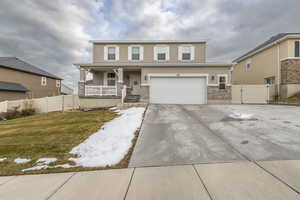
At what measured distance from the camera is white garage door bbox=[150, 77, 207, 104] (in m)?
11.1

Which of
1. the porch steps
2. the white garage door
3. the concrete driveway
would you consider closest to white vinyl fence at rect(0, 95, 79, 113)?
the porch steps

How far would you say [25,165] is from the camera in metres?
2.87

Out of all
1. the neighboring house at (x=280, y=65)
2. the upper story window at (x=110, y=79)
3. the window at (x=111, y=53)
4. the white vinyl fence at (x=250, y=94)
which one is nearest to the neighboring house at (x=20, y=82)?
the upper story window at (x=110, y=79)

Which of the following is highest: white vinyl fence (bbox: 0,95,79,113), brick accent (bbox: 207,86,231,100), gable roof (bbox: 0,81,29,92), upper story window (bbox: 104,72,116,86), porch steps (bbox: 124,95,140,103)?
upper story window (bbox: 104,72,116,86)

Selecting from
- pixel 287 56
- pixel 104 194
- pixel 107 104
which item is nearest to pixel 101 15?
pixel 107 104

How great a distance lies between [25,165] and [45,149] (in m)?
0.72

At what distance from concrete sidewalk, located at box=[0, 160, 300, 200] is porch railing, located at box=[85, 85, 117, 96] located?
29.7ft

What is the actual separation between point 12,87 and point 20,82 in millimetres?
2292

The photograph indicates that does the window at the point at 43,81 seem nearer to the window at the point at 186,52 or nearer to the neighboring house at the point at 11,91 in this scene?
the neighboring house at the point at 11,91

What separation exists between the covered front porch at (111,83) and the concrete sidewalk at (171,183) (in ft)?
28.0

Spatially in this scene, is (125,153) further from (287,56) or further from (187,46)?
(287,56)

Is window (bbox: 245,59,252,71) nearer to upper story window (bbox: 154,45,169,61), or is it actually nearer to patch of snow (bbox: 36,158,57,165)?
upper story window (bbox: 154,45,169,61)

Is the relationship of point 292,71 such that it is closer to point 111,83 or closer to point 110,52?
point 111,83

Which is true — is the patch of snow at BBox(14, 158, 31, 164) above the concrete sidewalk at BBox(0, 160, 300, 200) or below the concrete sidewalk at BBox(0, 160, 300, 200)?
below
